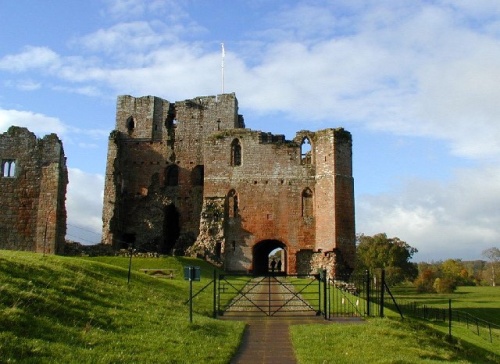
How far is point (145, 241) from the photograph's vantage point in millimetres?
48688

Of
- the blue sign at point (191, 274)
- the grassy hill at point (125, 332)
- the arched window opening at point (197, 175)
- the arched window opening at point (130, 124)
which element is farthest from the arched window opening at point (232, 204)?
the blue sign at point (191, 274)

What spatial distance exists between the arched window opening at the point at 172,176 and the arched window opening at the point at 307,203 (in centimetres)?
1171

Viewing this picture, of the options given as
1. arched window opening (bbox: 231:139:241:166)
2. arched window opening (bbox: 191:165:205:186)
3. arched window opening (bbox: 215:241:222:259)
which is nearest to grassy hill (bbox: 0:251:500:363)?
arched window opening (bbox: 215:241:222:259)

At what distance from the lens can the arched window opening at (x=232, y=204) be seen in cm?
4616

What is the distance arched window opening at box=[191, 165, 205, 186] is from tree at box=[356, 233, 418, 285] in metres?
34.6

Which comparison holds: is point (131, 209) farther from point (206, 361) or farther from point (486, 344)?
point (206, 361)

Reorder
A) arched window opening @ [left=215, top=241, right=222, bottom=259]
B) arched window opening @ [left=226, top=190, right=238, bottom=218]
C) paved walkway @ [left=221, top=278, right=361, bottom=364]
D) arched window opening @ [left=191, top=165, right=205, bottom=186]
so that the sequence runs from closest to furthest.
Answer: paved walkway @ [left=221, top=278, right=361, bottom=364]
arched window opening @ [left=215, top=241, right=222, bottom=259]
arched window opening @ [left=226, top=190, right=238, bottom=218]
arched window opening @ [left=191, top=165, right=205, bottom=186]

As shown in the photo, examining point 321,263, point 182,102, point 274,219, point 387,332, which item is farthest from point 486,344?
point 182,102

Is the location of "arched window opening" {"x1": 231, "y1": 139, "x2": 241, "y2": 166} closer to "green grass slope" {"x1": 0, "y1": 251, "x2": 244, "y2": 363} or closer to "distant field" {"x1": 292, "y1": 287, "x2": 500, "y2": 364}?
"green grass slope" {"x1": 0, "y1": 251, "x2": 244, "y2": 363}

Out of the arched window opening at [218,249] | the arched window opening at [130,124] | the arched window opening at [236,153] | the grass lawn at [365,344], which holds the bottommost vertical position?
the grass lawn at [365,344]

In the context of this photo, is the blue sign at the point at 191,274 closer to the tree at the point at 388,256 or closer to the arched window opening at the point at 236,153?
the arched window opening at the point at 236,153

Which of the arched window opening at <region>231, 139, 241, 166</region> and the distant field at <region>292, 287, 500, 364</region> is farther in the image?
the arched window opening at <region>231, 139, 241, 166</region>

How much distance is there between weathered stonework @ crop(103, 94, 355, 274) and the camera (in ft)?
144

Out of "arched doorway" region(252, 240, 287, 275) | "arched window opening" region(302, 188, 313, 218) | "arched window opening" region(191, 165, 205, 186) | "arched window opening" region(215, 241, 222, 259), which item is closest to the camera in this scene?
"arched window opening" region(215, 241, 222, 259)
